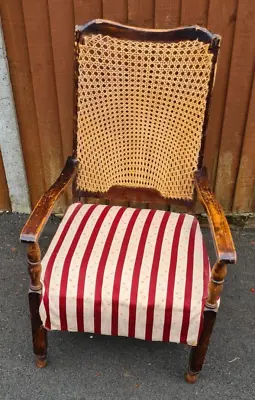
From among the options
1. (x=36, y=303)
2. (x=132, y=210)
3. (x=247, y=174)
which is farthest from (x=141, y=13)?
(x=36, y=303)

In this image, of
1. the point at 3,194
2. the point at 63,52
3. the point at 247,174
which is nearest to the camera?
the point at 63,52

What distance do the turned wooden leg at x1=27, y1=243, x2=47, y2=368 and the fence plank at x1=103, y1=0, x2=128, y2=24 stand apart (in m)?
1.12

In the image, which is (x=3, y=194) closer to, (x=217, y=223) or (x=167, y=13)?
(x=167, y=13)

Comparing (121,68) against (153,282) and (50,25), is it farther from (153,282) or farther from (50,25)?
(153,282)

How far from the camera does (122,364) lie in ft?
6.62

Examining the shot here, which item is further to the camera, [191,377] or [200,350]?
[191,377]

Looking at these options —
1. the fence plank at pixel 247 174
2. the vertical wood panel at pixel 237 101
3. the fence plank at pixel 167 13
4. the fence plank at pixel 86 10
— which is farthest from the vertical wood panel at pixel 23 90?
the fence plank at pixel 247 174

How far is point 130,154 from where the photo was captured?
207 centimetres

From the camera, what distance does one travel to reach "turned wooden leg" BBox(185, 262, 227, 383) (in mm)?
1555

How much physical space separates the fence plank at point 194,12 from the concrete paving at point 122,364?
1315 mm

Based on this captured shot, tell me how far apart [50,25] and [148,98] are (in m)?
0.60

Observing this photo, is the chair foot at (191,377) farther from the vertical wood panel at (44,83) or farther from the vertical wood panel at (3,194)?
the vertical wood panel at (3,194)

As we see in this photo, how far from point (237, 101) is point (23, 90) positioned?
1.06 metres

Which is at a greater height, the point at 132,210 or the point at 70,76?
the point at 70,76
